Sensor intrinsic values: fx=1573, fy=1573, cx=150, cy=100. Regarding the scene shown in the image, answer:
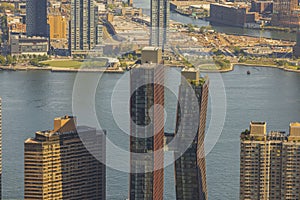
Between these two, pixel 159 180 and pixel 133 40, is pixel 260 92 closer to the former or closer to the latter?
pixel 133 40

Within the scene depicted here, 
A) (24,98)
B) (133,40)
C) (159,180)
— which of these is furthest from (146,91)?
(133,40)

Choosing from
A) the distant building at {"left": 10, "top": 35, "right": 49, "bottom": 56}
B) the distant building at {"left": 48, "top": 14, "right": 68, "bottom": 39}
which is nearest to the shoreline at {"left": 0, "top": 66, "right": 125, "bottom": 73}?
the distant building at {"left": 10, "top": 35, "right": 49, "bottom": 56}

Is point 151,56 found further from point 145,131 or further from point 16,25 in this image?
point 16,25

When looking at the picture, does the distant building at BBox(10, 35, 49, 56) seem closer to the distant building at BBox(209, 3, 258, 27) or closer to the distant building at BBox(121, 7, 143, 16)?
the distant building at BBox(121, 7, 143, 16)

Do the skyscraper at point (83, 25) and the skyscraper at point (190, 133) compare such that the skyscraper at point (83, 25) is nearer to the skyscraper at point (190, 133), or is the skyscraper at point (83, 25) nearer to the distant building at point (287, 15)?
the distant building at point (287, 15)

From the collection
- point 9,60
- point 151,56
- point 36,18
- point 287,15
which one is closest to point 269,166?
point 151,56

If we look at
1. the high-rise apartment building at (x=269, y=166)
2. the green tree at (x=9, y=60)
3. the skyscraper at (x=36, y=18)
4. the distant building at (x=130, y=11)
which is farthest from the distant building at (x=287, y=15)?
the high-rise apartment building at (x=269, y=166)
